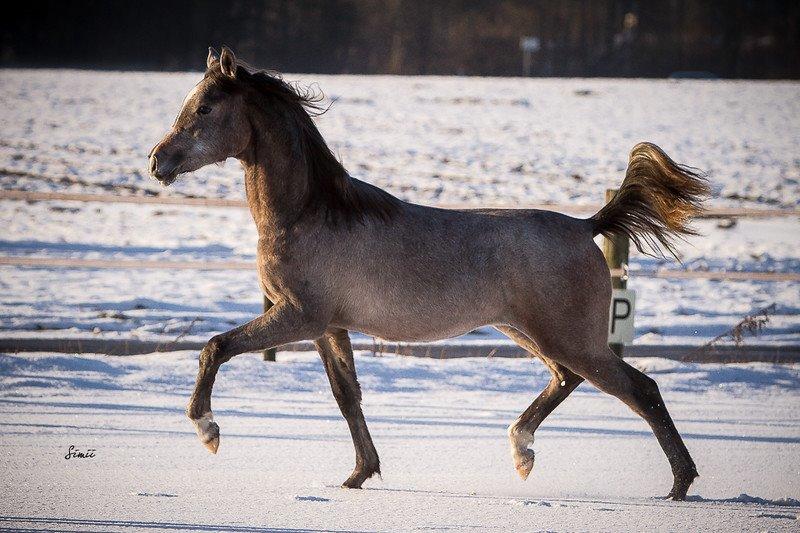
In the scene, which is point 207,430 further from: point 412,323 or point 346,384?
point 412,323

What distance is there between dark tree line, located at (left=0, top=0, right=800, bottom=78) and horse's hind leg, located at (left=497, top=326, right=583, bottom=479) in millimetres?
42653

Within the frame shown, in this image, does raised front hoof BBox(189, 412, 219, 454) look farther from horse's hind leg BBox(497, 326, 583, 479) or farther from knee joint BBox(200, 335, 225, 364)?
horse's hind leg BBox(497, 326, 583, 479)

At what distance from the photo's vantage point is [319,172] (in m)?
4.60

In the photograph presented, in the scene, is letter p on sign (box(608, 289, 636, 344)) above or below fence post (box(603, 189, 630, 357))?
below

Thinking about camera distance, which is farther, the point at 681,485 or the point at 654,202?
the point at 654,202

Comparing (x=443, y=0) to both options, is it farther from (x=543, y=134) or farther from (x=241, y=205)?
(x=241, y=205)

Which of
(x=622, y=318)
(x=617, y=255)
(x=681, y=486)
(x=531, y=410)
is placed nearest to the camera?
(x=681, y=486)

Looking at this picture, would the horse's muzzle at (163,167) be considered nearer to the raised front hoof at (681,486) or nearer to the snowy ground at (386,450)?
the snowy ground at (386,450)

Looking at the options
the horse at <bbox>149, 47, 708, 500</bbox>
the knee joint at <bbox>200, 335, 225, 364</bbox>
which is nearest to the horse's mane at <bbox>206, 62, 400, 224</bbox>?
the horse at <bbox>149, 47, 708, 500</bbox>

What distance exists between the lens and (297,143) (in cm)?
457

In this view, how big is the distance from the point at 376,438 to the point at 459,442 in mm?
457

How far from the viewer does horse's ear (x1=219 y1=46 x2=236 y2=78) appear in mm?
4363

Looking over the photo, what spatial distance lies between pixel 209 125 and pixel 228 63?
0.28m

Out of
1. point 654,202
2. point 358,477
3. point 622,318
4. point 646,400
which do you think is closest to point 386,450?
point 358,477
